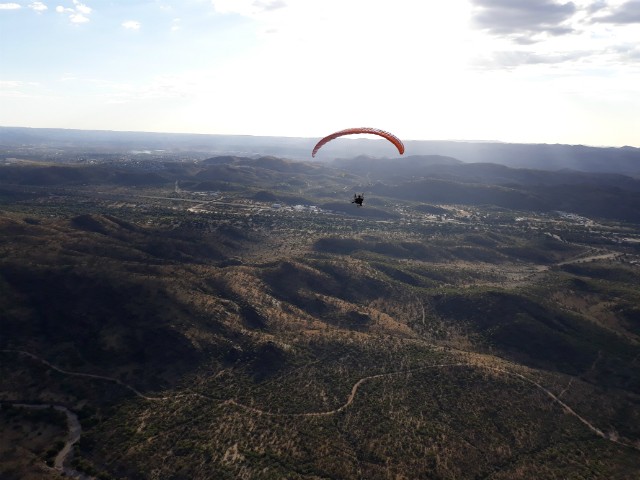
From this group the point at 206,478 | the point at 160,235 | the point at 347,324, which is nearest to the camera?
the point at 206,478

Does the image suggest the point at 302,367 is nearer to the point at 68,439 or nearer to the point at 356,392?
the point at 356,392

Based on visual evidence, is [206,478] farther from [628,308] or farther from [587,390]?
[628,308]

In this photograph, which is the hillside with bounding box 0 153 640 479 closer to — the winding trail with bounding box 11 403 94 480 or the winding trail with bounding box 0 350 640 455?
the winding trail with bounding box 0 350 640 455

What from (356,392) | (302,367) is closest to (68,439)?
(302,367)

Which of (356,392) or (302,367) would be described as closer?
(356,392)

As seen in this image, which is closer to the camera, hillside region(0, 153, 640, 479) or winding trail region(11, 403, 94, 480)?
winding trail region(11, 403, 94, 480)

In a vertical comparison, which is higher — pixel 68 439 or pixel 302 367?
pixel 302 367

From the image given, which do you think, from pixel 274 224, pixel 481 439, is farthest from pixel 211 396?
pixel 274 224

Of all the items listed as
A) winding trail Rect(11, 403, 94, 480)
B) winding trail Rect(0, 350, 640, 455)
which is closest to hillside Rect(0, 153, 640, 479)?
winding trail Rect(0, 350, 640, 455)

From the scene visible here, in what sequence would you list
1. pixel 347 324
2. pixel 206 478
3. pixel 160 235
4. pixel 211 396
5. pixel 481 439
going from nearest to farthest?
pixel 206 478 < pixel 481 439 < pixel 211 396 < pixel 347 324 < pixel 160 235

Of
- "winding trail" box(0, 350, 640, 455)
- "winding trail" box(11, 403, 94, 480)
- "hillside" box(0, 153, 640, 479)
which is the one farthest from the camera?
"winding trail" box(0, 350, 640, 455)

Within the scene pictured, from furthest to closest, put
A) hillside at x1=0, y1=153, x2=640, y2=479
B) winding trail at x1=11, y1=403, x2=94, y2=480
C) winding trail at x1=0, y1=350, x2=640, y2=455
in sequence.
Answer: winding trail at x1=0, y1=350, x2=640, y2=455, hillside at x1=0, y1=153, x2=640, y2=479, winding trail at x1=11, y1=403, x2=94, y2=480
